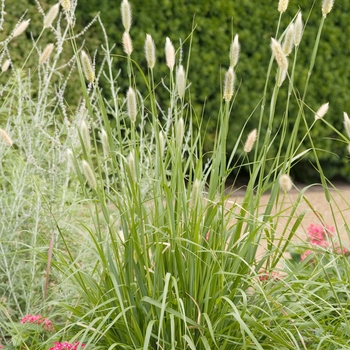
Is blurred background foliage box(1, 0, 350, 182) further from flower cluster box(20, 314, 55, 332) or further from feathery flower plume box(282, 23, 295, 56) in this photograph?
feathery flower plume box(282, 23, 295, 56)

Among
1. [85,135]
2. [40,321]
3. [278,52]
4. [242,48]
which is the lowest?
[40,321]

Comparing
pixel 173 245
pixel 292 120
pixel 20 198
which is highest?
pixel 173 245

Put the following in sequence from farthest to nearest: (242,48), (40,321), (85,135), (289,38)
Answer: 1. (242,48)
2. (40,321)
3. (289,38)
4. (85,135)

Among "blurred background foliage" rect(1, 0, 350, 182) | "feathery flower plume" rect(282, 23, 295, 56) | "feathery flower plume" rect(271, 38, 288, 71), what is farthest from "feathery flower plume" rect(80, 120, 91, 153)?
"blurred background foliage" rect(1, 0, 350, 182)

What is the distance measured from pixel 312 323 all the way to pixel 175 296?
18.4 inches

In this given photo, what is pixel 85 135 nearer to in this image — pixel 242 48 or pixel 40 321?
pixel 40 321

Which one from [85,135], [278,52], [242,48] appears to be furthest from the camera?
[242,48]

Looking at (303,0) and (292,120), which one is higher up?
(303,0)

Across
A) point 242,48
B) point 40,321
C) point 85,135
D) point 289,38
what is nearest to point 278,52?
point 289,38

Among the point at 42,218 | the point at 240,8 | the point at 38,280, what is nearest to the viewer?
the point at 38,280

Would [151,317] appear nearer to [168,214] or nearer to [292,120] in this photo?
[168,214]

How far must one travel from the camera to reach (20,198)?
384 centimetres

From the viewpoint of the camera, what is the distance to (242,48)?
26.2 feet

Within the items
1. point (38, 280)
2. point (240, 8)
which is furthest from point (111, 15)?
point (38, 280)
